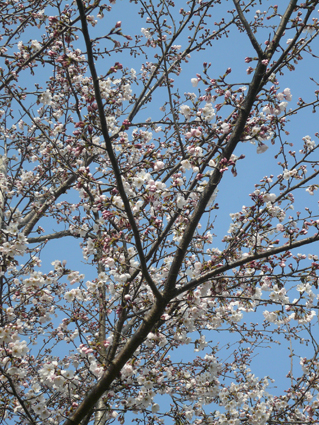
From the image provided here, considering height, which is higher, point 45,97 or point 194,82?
point 194,82

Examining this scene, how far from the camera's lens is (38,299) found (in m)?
4.81

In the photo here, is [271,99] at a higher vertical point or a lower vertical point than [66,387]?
higher

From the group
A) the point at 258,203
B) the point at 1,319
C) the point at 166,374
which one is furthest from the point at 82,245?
the point at 258,203

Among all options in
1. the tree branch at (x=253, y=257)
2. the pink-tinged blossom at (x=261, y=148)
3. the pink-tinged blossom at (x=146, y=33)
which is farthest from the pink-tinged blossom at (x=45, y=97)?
the tree branch at (x=253, y=257)

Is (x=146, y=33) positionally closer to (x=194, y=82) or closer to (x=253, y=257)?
(x=194, y=82)

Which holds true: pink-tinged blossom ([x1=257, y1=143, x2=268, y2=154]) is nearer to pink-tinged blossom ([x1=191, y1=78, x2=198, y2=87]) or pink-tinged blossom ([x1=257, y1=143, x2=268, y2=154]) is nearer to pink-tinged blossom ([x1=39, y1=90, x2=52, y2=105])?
pink-tinged blossom ([x1=191, y1=78, x2=198, y2=87])

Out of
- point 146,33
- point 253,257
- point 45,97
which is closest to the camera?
point 253,257

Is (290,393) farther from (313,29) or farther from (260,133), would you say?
(313,29)

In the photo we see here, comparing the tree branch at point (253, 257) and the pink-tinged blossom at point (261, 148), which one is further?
the pink-tinged blossom at point (261, 148)

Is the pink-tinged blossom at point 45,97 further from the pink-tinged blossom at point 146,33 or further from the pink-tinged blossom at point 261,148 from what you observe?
the pink-tinged blossom at point 261,148

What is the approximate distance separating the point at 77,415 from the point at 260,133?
12.4ft

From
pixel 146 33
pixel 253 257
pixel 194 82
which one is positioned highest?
pixel 146 33

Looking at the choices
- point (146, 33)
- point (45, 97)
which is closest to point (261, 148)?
point (45, 97)

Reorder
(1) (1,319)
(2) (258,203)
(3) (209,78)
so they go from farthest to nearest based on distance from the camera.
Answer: (1) (1,319), (2) (258,203), (3) (209,78)
